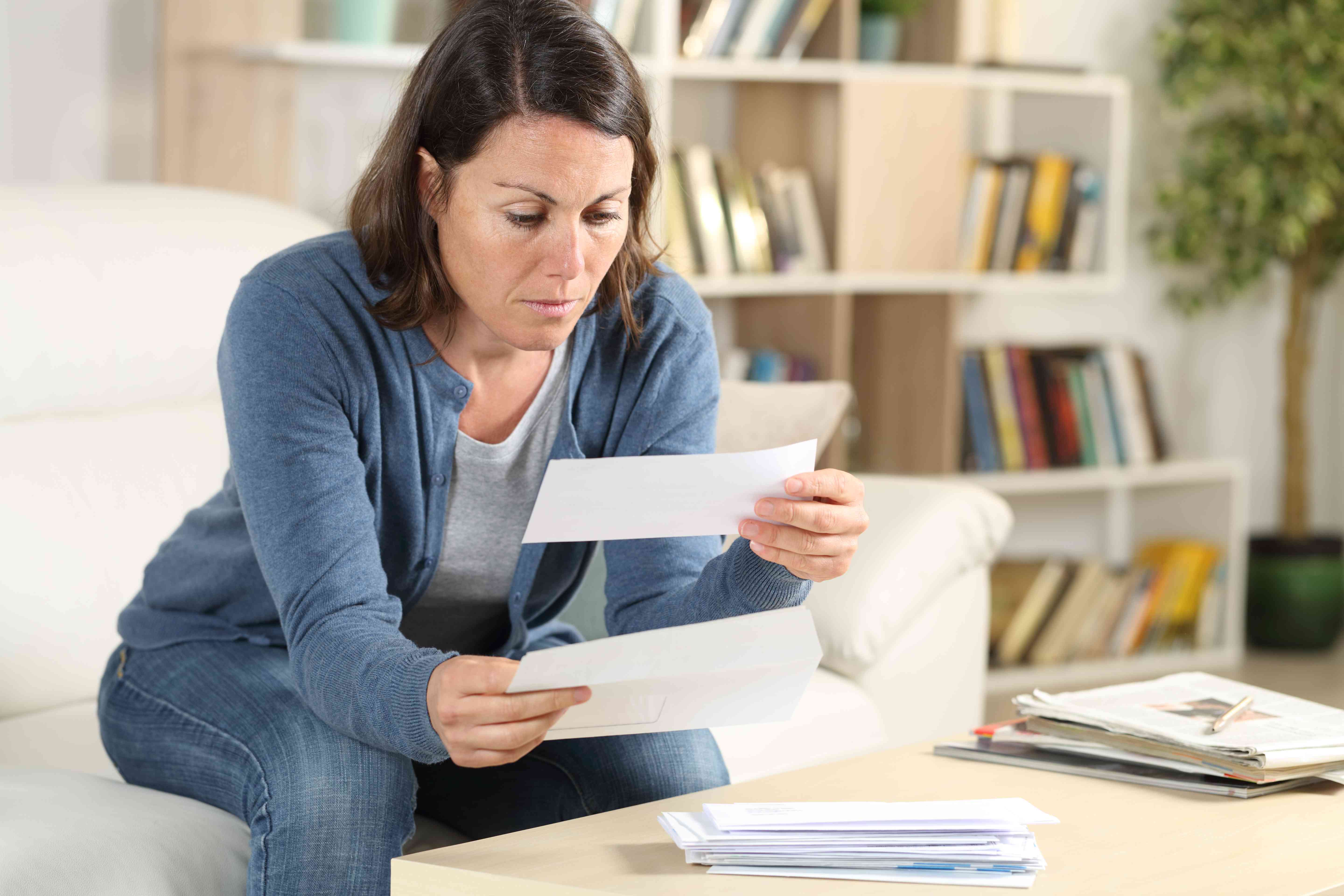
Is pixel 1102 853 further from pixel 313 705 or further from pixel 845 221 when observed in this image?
pixel 845 221

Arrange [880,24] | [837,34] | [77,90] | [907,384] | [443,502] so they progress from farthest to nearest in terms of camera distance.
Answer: [907,384] → [880,24] → [837,34] → [77,90] → [443,502]

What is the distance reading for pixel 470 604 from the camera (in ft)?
4.47

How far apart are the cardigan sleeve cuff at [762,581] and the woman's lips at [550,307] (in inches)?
8.8

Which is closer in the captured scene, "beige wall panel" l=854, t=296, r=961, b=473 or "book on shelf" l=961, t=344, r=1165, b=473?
"beige wall panel" l=854, t=296, r=961, b=473

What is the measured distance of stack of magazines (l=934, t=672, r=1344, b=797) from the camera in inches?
46.4

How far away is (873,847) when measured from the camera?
3.22 ft

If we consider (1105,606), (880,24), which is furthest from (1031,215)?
(1105,606)

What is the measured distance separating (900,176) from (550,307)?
1976 millimetres

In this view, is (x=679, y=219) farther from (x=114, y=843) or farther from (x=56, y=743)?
(x=114, y=843)

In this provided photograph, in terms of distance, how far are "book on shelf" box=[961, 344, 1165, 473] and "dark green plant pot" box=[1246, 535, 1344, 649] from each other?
1.34 ft

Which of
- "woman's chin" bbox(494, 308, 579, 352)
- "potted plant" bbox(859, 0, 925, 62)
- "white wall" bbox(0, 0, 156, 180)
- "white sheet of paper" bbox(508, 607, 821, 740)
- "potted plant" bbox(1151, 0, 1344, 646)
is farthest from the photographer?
"potted plant" bbox(1151, 0, 1344, 646)

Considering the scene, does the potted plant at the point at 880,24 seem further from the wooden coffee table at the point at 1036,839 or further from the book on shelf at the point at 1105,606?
the wooden coffee table at the point at 1036,839

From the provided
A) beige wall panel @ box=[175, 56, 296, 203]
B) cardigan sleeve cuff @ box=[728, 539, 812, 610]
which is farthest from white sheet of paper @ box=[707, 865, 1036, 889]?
beige wall panel @ box=[175, 56, 296, 203]

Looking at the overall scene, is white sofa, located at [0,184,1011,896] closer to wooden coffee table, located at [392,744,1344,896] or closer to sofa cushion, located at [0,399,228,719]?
sofa cushion, located at [0,399,228,719]
